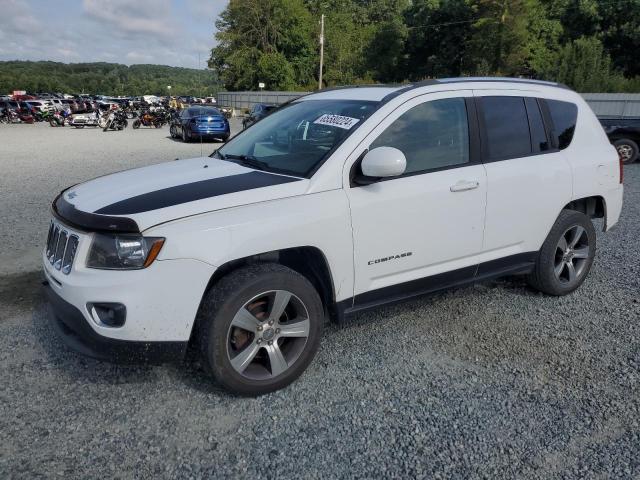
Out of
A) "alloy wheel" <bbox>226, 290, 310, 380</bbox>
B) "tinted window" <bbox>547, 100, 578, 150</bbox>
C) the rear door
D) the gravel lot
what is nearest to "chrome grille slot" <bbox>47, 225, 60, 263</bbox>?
the gravel lot

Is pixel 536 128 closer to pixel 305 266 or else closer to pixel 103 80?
pixel 305 266

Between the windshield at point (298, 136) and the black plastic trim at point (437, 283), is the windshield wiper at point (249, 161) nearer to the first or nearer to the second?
the windshield at point (298, 136)

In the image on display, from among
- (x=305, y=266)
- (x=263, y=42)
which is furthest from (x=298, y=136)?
(x=263, y=42)

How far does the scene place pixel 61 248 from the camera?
2.99m

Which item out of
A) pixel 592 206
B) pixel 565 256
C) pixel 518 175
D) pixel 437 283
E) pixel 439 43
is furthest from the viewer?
pixel 439 43

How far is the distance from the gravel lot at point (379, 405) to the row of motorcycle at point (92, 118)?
25590 millimetres

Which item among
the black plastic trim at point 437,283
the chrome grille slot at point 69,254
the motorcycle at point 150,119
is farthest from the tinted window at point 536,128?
the motorcycle at point 150,119

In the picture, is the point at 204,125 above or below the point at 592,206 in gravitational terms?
above

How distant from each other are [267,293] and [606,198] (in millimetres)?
3422

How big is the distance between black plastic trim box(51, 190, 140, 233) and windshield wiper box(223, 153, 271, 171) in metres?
1.05

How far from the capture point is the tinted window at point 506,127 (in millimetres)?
3816

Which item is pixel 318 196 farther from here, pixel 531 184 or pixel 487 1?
pixel 487 1

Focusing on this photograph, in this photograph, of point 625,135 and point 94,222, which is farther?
point 625,135

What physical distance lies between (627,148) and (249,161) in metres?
12.9
